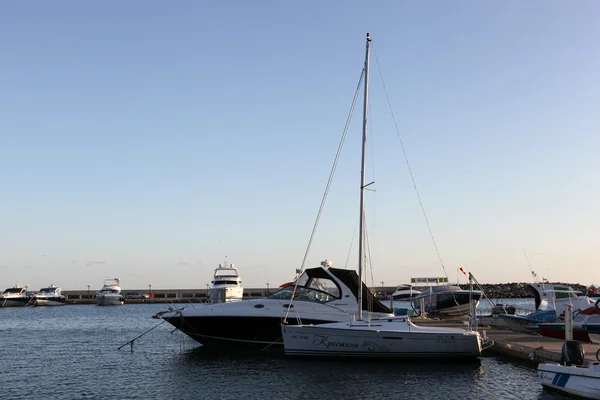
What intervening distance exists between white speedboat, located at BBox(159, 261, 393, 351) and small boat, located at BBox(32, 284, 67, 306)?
7351 cm

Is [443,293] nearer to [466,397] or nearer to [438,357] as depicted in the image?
[438,357]

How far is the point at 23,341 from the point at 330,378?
74.0 feet

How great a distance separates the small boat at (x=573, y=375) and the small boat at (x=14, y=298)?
296 ft

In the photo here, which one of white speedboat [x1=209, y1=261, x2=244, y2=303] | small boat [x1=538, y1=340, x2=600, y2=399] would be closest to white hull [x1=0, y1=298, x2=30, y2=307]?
white speedboat [x1=209, y1=261, x2=244, y2=303]

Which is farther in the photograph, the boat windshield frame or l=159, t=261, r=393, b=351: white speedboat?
the boat windshield frame

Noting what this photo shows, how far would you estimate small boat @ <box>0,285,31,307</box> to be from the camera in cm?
8956

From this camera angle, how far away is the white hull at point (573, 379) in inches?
582

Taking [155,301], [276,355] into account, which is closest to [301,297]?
[276,355]

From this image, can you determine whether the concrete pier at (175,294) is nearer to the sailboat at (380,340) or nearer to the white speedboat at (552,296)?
the white speedboat at (552,296)

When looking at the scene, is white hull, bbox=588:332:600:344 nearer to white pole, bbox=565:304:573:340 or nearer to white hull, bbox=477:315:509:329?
white pole, bbox=565:304:573:340

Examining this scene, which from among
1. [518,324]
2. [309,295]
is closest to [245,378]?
[309,295]

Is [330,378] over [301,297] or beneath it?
beneath

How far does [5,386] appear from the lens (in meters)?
19.3

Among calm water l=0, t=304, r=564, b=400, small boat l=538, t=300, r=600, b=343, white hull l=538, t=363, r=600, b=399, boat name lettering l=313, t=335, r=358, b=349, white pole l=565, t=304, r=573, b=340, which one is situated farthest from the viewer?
small boat l=538, t=300, r=600, b=343
